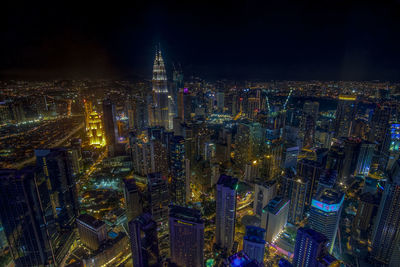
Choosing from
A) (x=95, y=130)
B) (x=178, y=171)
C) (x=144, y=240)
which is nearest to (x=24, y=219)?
(x=144, y=240)

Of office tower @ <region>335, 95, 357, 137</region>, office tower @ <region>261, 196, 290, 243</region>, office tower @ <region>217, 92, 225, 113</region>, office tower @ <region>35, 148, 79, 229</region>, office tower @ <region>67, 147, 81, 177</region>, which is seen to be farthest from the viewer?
office tower @ <region>217, 92, 225, 113</region>

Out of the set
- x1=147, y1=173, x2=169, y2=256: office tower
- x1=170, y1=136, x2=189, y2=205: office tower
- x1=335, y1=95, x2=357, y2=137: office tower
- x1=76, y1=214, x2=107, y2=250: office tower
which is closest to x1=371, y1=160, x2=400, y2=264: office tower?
x1=170, y1=136, x2=189, y2=205: office tower

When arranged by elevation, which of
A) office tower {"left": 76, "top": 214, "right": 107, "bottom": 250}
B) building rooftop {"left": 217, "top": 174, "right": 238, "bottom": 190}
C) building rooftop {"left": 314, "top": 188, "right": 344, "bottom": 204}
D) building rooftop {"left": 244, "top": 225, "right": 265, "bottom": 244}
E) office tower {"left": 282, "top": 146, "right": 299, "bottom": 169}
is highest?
building rooftop {"left": 217, "top": 174, "right": 238, "bottom": 190}

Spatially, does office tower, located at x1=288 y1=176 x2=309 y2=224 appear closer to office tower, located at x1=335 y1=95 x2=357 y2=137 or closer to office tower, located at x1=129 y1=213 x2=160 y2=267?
office tower, located at x1=129 y1=213 x2=160 y2=267

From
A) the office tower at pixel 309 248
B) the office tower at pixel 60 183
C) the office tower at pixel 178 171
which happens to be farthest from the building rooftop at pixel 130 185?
the office tower at pixel 309 248

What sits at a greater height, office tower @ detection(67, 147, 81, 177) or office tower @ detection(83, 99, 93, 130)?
office tower @ detection(83, 99, 93, 130)

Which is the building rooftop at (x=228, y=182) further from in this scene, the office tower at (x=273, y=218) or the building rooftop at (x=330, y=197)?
the building rooftop at (x=330, y=197)

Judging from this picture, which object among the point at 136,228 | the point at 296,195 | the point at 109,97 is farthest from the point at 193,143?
the point at 109,97

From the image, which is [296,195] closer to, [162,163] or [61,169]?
[162,163]
